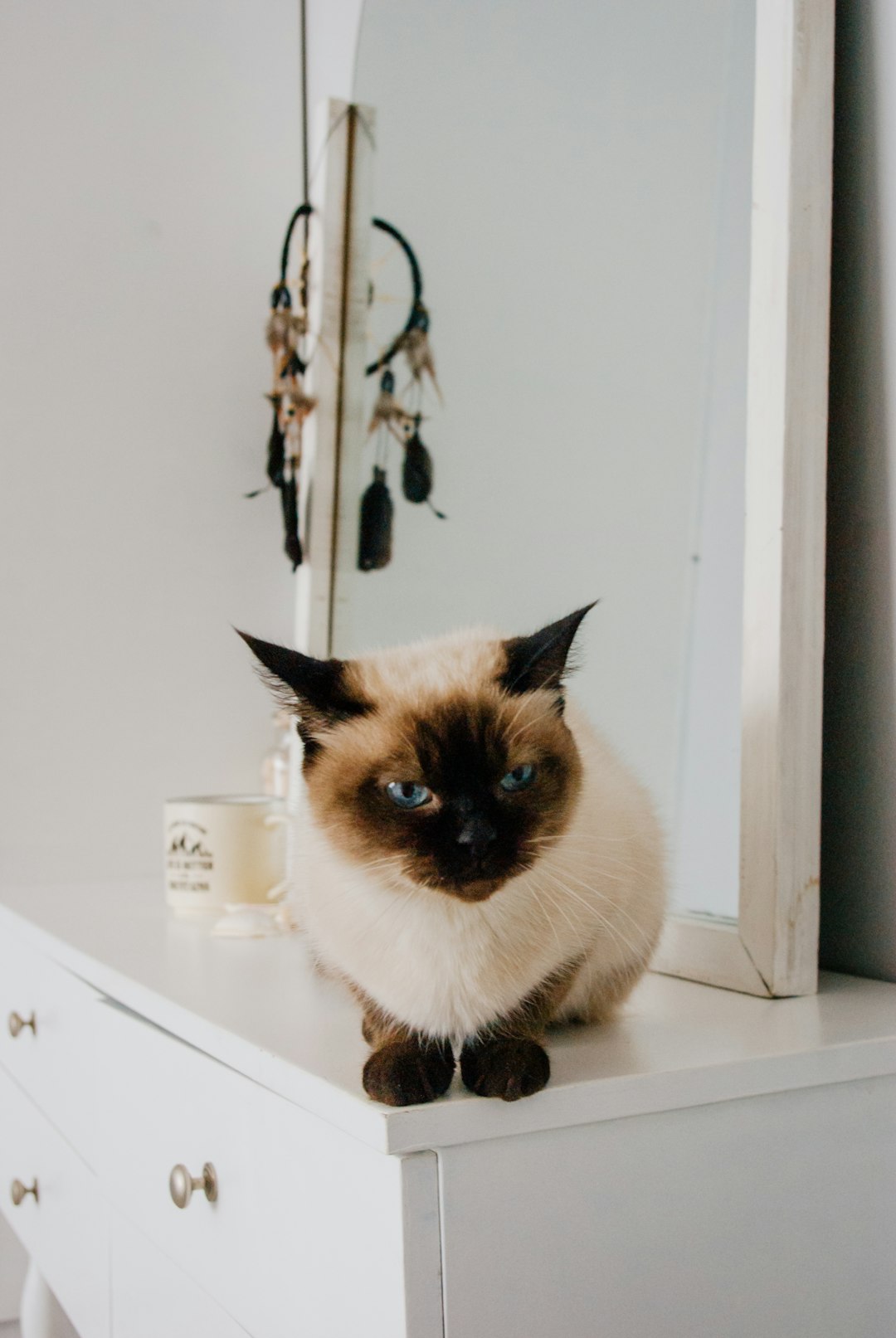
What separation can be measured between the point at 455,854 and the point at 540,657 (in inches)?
4.6

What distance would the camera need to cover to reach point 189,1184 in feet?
2.08

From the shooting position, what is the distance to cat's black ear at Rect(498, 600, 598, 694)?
54 centimetres

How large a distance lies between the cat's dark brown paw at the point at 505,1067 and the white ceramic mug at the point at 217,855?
671 mm

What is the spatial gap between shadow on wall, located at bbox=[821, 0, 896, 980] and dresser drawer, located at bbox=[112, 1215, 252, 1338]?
504mm

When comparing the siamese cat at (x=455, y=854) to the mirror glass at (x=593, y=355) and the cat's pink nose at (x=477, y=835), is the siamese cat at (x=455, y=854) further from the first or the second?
the mirror glass at (x=593, y=355)

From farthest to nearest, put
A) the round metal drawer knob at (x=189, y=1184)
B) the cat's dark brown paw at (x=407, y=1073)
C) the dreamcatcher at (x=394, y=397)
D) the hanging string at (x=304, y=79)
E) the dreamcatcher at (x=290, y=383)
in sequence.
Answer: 1. the hanging string at (x=304, y=79)
2. the dreamcatcher at (x=290, y=383)
3. the dreamcatcher at (x=394, y=397)
4. the round metal drawer knob at (x=189, y=1184)
5. the cat's dark brown paw at (x=407, y=1073)

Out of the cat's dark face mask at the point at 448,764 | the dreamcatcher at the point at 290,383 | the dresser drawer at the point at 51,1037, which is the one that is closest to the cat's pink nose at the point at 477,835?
the cat's dark face mask at the point at 448,764

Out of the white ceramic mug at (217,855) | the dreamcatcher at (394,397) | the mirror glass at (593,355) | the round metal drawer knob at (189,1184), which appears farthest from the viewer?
the dreamcatcher at (394,397)

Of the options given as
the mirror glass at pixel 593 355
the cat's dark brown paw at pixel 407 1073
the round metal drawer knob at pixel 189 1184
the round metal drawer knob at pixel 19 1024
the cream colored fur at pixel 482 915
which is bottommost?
the round metal drawer knob at pixel 19 1024

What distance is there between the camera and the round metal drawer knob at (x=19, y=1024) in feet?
3.31

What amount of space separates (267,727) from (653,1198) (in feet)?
3.84

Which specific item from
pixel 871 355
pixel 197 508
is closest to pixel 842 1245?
pixel 871 355

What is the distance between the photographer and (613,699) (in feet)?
2.98

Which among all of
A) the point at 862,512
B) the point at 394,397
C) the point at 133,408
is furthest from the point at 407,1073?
the point at 133,408
